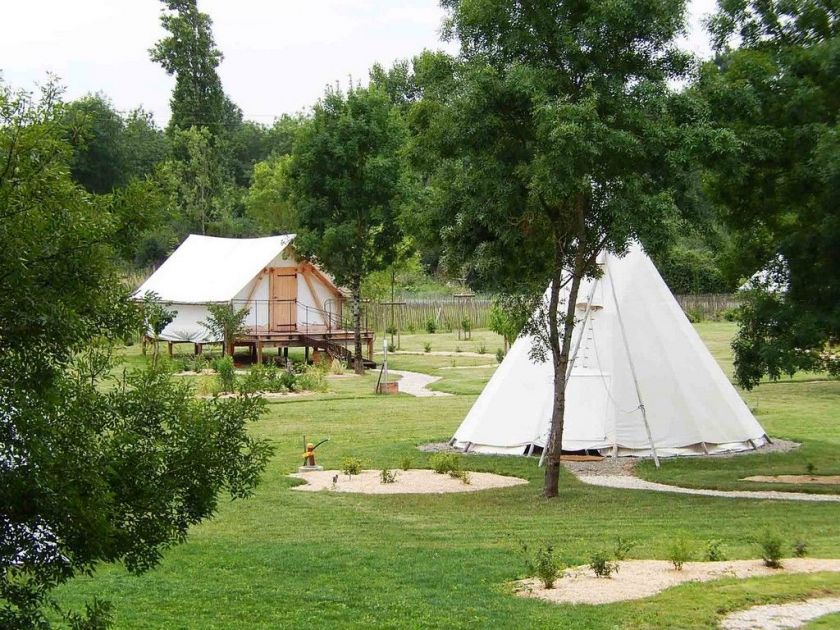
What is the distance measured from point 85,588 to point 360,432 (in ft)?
44.4

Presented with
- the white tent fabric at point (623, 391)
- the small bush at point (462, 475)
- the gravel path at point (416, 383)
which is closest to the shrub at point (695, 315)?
the gravel path at point (416, 383)

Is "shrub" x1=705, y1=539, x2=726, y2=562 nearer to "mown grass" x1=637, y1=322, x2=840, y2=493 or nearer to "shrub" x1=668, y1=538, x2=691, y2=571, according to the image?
"shrub" x1=668, y1=538, x2=691, y2=571

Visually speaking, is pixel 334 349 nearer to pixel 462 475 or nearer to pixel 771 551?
pixel 462 475

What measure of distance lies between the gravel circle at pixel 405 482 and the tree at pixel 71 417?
404 inches

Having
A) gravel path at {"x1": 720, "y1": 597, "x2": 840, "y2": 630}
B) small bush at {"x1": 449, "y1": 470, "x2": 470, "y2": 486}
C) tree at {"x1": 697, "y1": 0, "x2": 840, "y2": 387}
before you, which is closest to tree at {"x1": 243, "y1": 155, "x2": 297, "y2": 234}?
small bush at {"x1": 449, "y1": 470, "x2": 470, "y2": 486}

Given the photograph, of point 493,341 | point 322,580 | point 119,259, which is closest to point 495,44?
point 322,580

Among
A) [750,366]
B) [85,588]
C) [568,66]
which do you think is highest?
[568,66]

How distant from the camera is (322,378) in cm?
3550

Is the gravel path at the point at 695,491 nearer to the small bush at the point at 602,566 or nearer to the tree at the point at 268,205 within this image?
the small bush at the point at 602,566

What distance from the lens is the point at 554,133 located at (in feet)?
47.6

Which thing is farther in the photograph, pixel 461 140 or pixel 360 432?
pixel 360 432

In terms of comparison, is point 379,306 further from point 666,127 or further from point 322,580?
point 322,580

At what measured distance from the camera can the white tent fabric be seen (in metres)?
20.8

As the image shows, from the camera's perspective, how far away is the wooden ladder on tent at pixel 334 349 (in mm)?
41906
